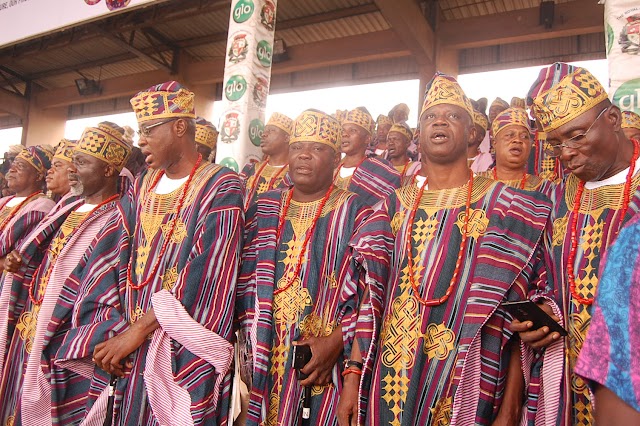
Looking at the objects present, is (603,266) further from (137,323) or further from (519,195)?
(137,323)

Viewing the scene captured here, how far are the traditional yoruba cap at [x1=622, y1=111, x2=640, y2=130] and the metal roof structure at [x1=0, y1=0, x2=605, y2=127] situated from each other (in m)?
4.72

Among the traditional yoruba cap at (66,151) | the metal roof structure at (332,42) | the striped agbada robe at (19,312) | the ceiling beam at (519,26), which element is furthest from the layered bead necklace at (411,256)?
the ceiling beam at (519,26)

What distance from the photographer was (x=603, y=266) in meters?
0.92

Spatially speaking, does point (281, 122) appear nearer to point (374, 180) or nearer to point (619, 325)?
point (374, 180)

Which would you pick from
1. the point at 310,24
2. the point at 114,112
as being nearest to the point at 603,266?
the point at 310,24

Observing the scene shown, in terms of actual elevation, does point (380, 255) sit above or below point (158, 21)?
below

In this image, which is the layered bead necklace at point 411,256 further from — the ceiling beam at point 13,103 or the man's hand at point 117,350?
the ceiling beam at point 13,103

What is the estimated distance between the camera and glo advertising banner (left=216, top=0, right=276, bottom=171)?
17.1ft

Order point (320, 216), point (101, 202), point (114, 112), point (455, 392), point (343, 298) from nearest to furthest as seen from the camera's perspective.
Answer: point (455, 392), point (343, 298), point (320, 216), point (101, 202), point (114, 112)

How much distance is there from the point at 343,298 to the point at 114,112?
533 inches

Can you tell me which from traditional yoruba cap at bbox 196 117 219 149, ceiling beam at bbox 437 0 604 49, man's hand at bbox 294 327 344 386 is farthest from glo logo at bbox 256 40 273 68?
ceiling beam at bbox 437 0 604 49

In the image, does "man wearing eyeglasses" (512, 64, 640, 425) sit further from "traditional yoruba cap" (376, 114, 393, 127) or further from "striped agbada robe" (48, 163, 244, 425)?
"traditional yoruba cap" (376, 114, 393, 127)

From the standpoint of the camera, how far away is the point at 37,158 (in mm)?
4285

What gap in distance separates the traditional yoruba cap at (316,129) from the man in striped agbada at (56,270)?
1.13 meters
